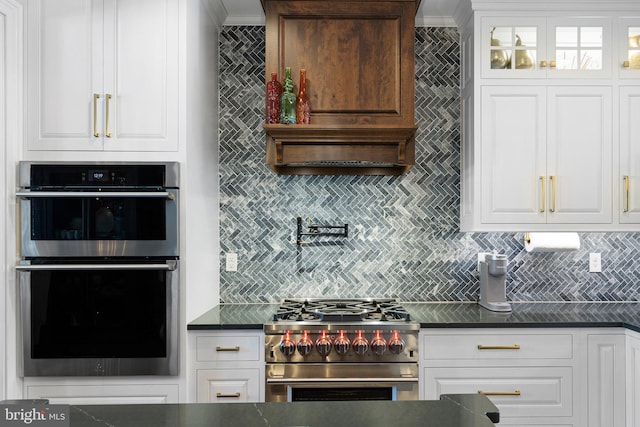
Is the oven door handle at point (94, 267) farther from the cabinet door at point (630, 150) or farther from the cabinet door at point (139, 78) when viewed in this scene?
the cabinet door at point (630, 150)

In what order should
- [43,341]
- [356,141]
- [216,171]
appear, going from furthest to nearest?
1. [216,171]
2. [356,141]
3. [43,341]

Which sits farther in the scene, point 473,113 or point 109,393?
point 473,113

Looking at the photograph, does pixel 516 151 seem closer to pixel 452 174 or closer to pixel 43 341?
pixel 452 174

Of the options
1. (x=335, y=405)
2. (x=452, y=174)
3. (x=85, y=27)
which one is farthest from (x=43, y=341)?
(x=452, y=174)

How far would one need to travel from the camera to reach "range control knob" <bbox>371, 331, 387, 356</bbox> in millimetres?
2326

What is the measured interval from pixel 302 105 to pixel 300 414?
1818mm

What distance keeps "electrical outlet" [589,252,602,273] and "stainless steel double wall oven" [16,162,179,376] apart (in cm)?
246

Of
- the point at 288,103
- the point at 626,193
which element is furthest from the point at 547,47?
the point at 288,103

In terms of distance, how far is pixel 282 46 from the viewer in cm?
263

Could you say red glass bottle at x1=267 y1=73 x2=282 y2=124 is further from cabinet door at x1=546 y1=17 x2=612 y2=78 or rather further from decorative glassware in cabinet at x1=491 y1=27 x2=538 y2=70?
cabinet door at x1=546 y1=17 x2=612 y2=78

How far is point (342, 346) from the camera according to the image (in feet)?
7.61

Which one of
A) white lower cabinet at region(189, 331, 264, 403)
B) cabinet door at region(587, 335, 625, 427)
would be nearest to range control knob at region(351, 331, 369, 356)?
white lower cabinet at region(189, 331, 264, 403)

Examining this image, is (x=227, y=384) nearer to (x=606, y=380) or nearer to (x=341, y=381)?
(x=341, y=381)

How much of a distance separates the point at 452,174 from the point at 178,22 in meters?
1.79
